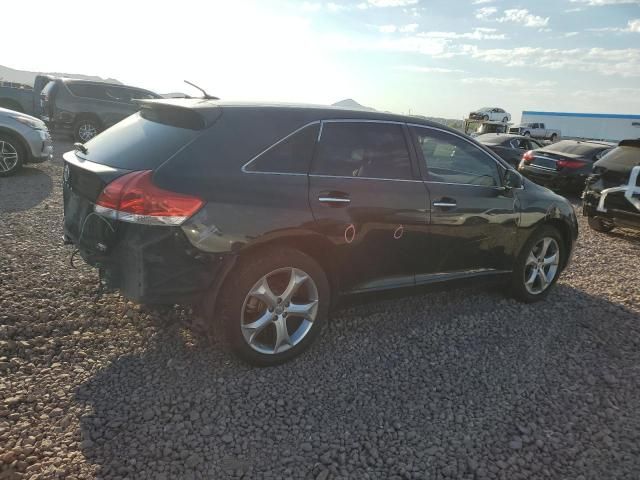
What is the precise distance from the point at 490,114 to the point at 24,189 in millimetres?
46541

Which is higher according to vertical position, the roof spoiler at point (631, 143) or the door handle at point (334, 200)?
the roof spoiler at point (631, 143)

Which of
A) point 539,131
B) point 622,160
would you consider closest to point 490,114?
point 539,131

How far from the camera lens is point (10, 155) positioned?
27.4 ft

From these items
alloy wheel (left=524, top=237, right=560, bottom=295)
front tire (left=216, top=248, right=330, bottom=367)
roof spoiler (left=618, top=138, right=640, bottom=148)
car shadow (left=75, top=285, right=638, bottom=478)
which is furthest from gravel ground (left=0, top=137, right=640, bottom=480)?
roof spoiler (left=618, top=138, right=640, bottom=148)

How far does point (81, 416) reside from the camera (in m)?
2.49

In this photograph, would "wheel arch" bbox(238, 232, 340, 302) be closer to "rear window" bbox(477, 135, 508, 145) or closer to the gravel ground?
the gravel ground

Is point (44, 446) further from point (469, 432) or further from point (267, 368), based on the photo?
point (469, 432)

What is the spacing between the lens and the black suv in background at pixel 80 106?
41.0 ft

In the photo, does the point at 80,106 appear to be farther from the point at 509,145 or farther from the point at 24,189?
the point at 509,145

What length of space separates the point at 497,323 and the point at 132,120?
3387 mm

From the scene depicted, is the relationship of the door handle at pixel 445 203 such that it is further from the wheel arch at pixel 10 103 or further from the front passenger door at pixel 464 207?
the wheel arch at pixel 10 103

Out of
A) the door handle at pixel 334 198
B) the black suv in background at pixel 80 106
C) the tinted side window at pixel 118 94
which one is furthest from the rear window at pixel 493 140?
the door handle at pixel 334 198

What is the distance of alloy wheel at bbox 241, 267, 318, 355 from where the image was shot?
9.67ft

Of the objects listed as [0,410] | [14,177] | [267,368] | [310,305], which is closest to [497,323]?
[310,305]
